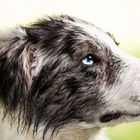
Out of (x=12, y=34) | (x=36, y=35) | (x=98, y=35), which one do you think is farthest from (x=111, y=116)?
(x=12, y=34)

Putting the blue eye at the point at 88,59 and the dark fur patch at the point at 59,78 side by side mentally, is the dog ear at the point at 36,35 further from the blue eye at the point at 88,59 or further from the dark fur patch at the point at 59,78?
the blue eye at the point at 88,59

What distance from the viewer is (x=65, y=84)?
4938mm

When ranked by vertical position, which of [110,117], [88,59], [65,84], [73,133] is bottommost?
[73,133]

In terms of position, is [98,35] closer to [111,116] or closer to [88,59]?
[88,59]

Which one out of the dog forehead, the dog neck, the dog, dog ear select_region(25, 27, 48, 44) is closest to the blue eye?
the dog

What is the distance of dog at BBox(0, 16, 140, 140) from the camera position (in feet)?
16.1

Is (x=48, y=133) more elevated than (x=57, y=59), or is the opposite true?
(x=57, y=59)

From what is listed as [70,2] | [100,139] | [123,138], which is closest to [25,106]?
[100,139]

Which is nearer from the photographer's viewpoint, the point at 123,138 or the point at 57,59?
the point at 57,59

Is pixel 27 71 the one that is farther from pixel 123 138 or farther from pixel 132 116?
pixel 123 138

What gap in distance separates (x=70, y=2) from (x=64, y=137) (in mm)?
3427

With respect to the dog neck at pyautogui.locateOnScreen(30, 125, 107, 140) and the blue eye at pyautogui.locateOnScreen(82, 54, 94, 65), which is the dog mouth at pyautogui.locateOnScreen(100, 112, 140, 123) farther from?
the blue eye at pyautogui.locateOnScreen(82, 54, 94, 65)

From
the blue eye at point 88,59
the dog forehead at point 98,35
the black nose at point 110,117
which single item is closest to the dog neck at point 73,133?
the black nose at point 110,117

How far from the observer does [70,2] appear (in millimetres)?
8312
